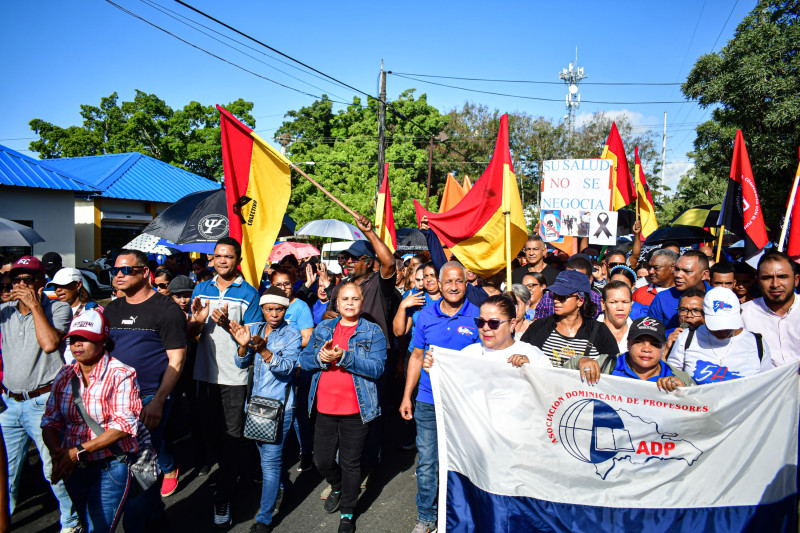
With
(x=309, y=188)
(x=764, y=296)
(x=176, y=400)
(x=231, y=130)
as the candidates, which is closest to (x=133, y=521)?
(x=176, y=400)

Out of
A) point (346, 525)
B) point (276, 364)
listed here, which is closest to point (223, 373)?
point (276, 364)

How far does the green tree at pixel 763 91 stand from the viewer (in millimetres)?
12648

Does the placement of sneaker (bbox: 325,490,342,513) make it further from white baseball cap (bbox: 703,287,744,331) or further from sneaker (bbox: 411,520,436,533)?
white baseball cap (bbox: 703,287,744,331)

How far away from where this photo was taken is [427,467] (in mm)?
4168

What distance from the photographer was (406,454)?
19.5ft

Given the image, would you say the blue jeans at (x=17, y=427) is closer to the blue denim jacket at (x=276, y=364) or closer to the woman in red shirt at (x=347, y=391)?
the blue denim jacket at (x=276, y=364)

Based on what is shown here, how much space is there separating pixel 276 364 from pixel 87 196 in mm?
16924

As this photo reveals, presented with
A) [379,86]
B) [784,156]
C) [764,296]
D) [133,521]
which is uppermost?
[379,86]

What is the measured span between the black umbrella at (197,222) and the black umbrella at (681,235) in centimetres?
710

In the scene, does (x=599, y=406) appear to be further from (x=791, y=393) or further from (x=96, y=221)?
(x=96, y=221)

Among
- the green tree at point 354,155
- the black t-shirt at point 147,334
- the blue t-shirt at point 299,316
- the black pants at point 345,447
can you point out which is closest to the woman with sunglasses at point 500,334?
the black pants at point 345,447

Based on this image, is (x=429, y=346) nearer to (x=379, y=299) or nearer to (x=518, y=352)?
(x=518, y=352)

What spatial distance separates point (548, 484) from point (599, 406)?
609mm

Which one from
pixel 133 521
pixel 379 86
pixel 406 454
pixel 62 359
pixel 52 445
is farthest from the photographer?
pixel 379 86
